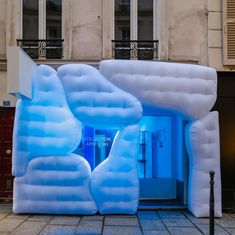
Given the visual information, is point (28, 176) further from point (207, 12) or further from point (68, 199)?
point (207, 12)

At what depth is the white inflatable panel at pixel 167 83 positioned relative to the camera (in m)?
9.39

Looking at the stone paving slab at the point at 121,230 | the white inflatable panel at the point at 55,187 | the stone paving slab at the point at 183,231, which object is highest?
the white inflatable panel at the point at 55,187

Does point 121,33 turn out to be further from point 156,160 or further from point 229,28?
point 156,160

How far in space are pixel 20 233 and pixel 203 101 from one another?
4.58 m

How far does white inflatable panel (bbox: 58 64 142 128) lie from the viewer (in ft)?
30.3

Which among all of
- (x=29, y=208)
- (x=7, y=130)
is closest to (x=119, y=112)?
(x=29, y=208)

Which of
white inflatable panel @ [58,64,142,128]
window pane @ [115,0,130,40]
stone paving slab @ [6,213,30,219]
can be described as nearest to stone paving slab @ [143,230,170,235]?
white inflatable panel @ [58,64,142,128]

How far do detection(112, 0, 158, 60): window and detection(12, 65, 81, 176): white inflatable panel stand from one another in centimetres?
306

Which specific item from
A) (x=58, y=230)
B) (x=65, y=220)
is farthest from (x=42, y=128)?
(x=58, y=230)

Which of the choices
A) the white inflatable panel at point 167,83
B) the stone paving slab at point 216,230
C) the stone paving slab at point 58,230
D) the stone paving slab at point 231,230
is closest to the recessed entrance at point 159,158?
the white inflatable panel at point 167,83

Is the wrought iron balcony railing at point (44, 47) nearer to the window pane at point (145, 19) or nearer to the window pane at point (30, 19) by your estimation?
the window pane at point (30, 19)

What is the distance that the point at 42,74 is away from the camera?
9.48 m

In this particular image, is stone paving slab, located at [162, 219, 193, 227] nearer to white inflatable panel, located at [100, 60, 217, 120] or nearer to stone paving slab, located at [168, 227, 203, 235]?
stone paving slab, located at [168, 227, 203, 235]

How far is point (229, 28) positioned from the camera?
12000 millimetres
